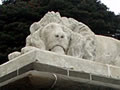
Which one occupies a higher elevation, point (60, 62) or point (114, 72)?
point (60, 62)

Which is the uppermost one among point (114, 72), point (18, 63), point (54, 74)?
point (18, 63)

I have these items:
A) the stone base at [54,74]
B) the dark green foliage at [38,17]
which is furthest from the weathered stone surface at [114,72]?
the dark green foliage at [38,17]

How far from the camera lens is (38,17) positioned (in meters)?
20.0

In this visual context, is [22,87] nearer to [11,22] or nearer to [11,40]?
[11,40]

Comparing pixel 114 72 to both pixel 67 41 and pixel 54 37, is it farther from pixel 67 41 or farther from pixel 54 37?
pixel 54 37

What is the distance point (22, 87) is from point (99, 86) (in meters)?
1.07

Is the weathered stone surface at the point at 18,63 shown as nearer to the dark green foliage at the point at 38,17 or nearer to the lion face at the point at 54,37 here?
the lion face at the point at 54,37

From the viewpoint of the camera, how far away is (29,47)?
525 centimetres

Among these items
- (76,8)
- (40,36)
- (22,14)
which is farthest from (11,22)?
(40,36)

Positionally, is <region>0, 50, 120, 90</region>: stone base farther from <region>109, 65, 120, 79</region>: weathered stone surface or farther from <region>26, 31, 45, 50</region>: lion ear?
<region>26, 31, 45, 50</region>: lion ear

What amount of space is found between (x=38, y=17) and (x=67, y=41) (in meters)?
14.5

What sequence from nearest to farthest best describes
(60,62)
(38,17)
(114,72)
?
(60,62), (114,72), (38,17)

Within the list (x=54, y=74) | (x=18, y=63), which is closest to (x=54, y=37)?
(x=18, y=63)

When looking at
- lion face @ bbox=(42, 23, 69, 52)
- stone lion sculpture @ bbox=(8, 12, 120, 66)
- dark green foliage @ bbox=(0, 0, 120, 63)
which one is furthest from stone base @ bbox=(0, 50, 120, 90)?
dark green foliage @ bbox=(0, 0, 120, 63)
